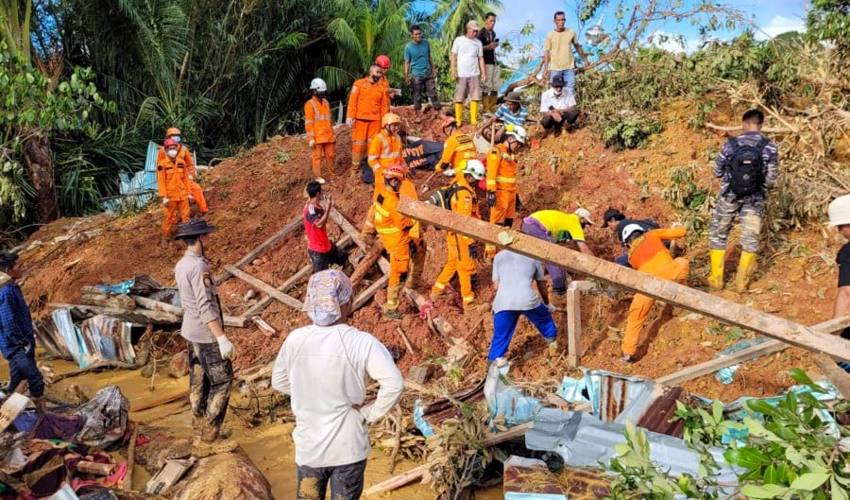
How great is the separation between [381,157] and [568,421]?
5146 mm

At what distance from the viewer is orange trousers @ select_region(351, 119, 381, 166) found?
416 inches

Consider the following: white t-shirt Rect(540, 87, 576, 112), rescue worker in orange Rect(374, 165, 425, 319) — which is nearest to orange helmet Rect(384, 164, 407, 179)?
rescue worker in orange Rect(374, 165, 425, 319)

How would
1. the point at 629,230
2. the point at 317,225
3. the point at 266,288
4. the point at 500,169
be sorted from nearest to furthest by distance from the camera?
the point at 629,230 < the point at 317,225 < the point at 500,169 < the point at 266,288

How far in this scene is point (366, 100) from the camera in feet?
33.9

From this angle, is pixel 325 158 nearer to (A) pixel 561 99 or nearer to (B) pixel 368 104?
(B) pixel 368 104

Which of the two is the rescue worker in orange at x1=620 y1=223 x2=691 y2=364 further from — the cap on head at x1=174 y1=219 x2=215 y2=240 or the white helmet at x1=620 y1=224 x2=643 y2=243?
the cap on head at x1=174 y1=219 x2=215 y2=240

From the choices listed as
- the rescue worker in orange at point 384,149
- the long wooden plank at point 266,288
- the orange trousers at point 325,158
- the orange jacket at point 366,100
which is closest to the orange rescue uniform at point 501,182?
the rescue worker in orange at point 384,149

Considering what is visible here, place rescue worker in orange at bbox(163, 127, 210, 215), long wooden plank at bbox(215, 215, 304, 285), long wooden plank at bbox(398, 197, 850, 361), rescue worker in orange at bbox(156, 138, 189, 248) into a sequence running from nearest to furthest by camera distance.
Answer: long wooden plank at bbox(398, 197, 850, 361)
long wooden plank at bbox(215, 215, 304, 285)
rescue worker in orange at bbox(156, 138, 189, 248)
rescue worker in orange at bbox(163, 127, 210, 215)

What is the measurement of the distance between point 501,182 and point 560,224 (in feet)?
4.19

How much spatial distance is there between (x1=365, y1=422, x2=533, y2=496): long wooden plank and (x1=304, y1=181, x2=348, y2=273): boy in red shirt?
138 inches

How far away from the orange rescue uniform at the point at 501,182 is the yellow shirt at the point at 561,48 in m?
3.26

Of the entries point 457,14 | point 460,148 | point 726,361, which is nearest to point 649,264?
point 726,361

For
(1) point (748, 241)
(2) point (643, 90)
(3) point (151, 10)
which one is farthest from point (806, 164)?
(3) point (151, 10)

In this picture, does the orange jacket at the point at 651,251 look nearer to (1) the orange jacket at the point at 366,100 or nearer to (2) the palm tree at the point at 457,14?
(1) the orange jacket at the point at 366,100
